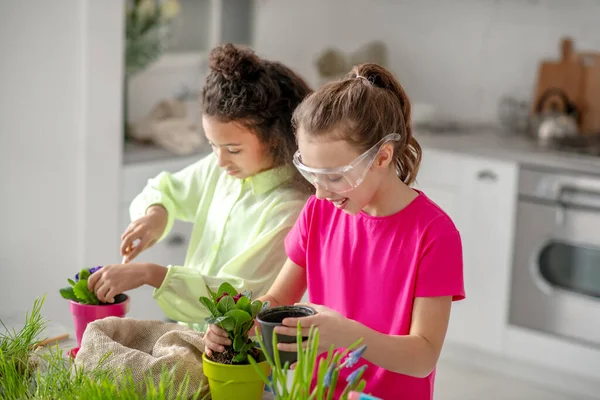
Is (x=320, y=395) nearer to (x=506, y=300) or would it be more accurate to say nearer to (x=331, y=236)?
(x=331, y=236)

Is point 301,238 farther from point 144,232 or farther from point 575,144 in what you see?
point 575,144

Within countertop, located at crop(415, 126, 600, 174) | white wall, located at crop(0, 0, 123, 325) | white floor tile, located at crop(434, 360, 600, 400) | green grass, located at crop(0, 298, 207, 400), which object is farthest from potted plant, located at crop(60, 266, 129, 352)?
countertop, located at crop(415, 126, 600, 174)

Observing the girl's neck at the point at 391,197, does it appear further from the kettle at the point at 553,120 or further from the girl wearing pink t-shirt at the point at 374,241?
the kettle at the point at 553,120

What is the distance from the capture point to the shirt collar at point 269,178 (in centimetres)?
187

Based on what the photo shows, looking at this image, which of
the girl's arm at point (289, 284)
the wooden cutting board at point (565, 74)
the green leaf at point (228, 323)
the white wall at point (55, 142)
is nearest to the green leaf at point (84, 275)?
the girl's arm at point (289, 284)

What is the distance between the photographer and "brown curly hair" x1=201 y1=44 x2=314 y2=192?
5.82 ft

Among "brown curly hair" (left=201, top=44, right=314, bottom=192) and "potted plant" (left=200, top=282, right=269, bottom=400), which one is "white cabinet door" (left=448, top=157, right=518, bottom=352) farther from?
"potted plant" (left=200, top=282, right=269, bottom=400)

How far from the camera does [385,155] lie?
1.43 metres

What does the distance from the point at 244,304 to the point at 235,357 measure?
80 mm

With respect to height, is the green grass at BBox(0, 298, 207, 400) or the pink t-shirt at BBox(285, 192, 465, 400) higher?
the pink t-shirt at BBox(285, 192, 465, 400)

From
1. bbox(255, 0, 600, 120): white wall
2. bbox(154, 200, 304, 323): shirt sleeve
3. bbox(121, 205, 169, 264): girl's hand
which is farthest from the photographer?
bbox(255, 0, 600, 120): white wall

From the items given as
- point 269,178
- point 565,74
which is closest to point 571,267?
point 565,74

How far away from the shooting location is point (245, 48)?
1841 mm

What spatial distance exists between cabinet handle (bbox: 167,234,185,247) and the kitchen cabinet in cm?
104
